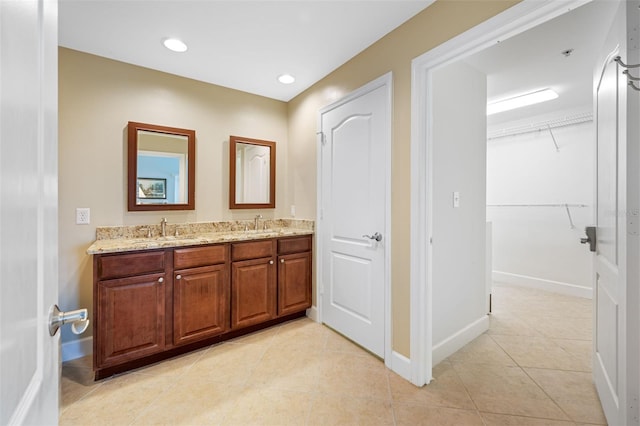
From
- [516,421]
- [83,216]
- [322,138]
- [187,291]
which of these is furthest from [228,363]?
[322,138]

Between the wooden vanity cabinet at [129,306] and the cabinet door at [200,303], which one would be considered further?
the cabinet door at [200,303]

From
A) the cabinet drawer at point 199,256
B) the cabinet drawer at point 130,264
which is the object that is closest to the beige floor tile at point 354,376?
the cabinet drawer at point 199,256

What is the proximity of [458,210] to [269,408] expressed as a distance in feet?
6.48

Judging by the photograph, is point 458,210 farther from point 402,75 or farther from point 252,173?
point 252,173

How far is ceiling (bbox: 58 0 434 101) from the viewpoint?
1.79 m

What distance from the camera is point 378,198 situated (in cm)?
218

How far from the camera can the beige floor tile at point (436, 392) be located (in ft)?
5.54

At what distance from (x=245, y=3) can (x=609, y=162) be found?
2.24m

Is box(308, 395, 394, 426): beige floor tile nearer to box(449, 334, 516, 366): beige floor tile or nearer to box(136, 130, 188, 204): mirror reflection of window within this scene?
box(449, 334, 516, 366): beige floor tile

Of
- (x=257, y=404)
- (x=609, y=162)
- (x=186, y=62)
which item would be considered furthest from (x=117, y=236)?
(x=609, y=162)

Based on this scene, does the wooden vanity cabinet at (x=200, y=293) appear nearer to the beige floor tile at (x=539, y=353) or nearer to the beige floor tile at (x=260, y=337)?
the beige floor tile at (x=260, y=337)

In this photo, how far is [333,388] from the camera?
5.99 feet

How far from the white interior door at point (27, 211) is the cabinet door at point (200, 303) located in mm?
1610

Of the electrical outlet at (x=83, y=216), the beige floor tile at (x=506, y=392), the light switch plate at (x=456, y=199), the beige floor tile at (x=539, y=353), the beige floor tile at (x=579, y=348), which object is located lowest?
the beige floor tile at (x=506, y=392)
